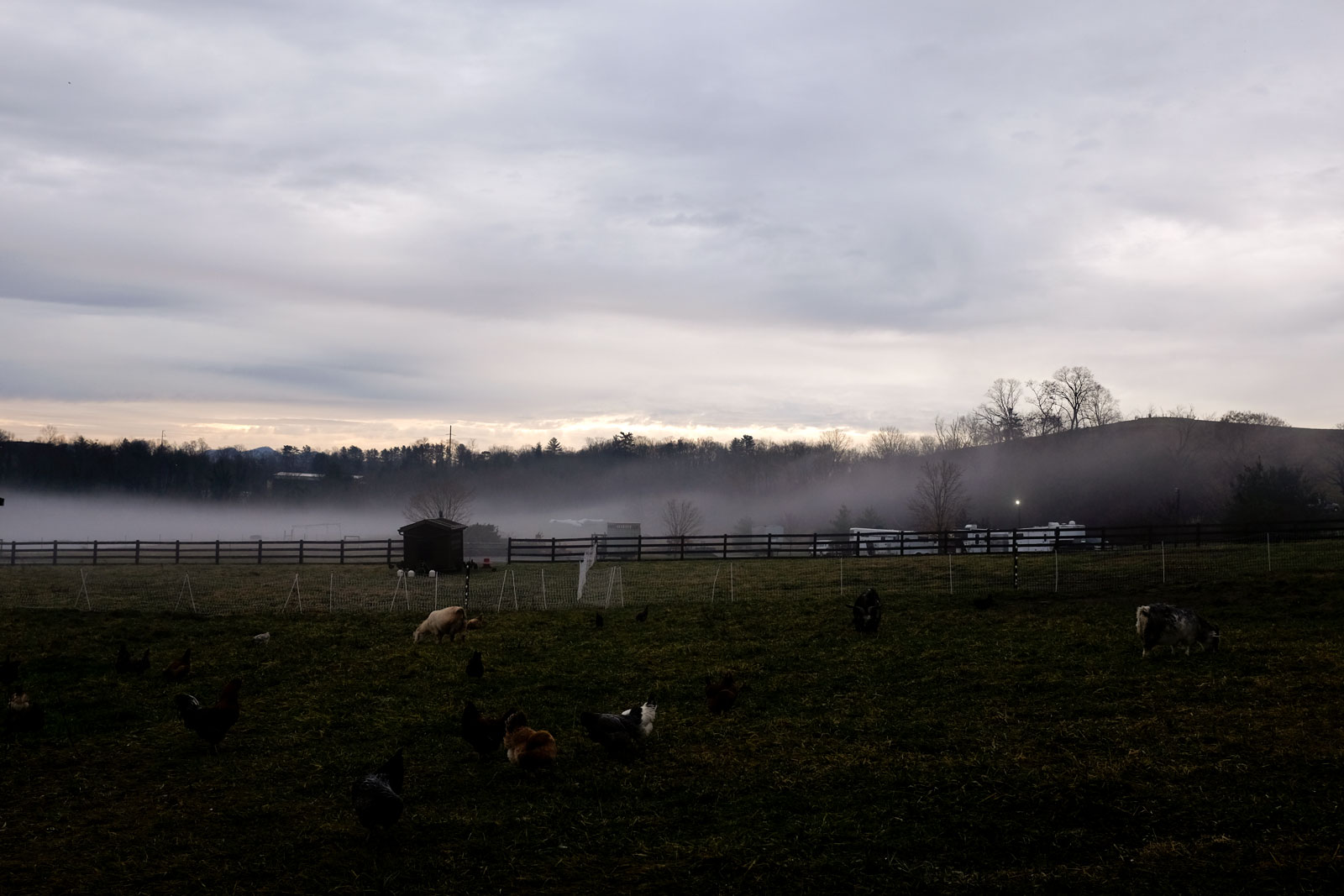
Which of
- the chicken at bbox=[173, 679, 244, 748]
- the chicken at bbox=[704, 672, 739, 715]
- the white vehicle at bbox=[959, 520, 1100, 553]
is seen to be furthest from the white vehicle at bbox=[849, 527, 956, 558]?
the chicken at bbox=[173, 679, 244, 748]

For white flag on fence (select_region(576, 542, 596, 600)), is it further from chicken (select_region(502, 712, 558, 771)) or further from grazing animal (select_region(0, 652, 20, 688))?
chicken (select_region(502, 712, 558, 771))

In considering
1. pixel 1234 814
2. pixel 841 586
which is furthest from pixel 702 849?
Answer: pixel 841 586

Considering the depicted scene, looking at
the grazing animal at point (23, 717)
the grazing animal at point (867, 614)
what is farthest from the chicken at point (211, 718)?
the grazing animal at point (867, 614)

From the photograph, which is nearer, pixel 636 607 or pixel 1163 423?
pixel 636 607

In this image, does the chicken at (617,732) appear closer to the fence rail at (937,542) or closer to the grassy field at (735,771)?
the grassy field at (735,771)

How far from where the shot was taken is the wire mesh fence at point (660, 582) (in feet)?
74.7

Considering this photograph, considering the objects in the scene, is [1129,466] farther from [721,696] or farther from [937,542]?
[721,696]

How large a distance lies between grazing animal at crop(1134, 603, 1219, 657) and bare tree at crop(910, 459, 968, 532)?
36.8 m

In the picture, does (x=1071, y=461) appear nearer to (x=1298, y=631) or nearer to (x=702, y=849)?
(x=1298, y=631)

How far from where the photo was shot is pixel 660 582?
28578 millimetres

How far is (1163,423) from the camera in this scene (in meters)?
78.1

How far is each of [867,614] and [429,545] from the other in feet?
68.8

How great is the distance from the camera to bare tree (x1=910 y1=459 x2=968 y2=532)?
54.2 metres

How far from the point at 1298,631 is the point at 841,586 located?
1159cm
